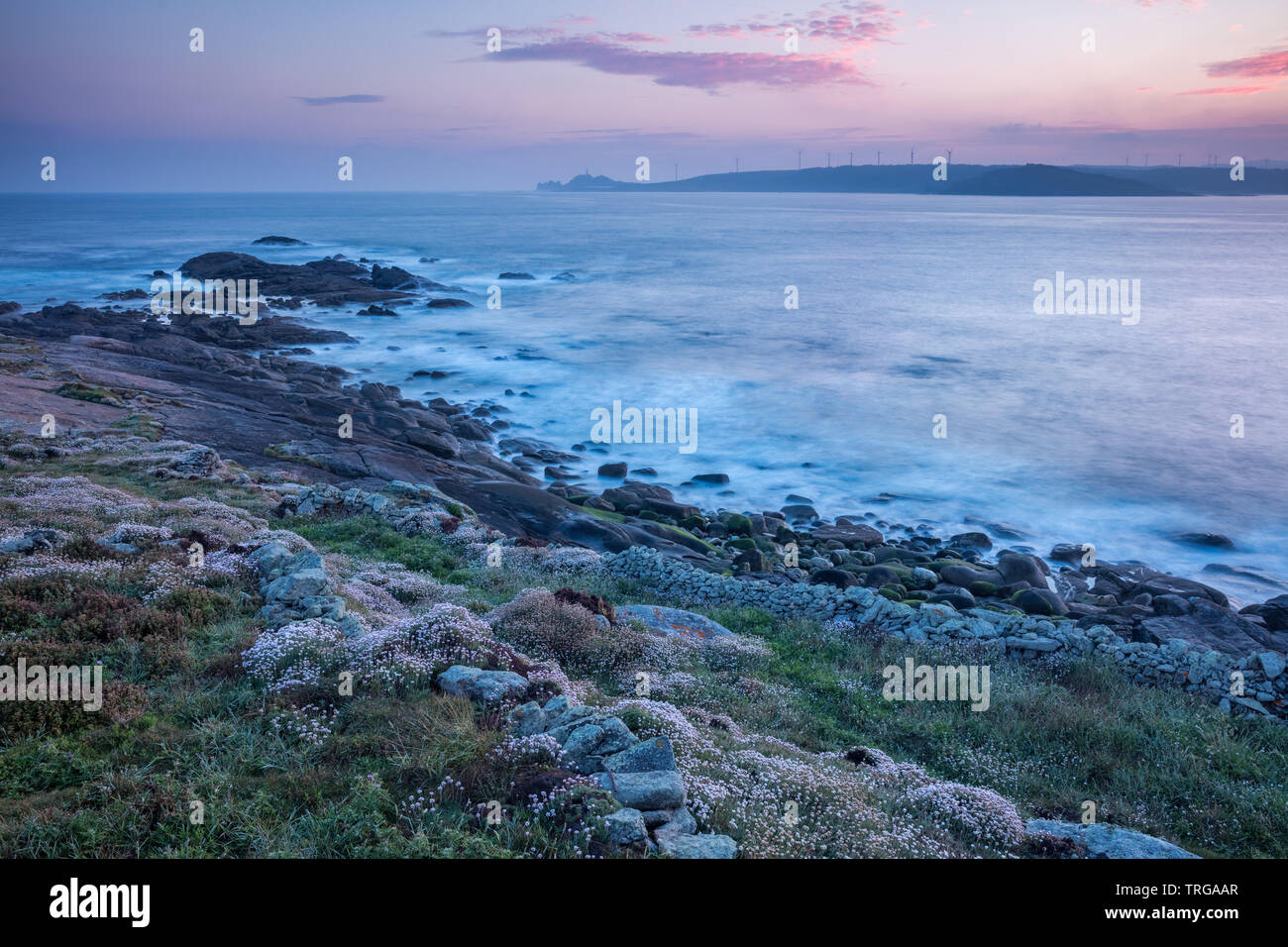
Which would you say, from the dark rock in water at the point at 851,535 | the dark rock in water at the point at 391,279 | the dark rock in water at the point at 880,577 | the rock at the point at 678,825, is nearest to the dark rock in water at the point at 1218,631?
the dark rock in water at the point at 880,577

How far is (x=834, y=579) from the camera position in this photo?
22531 millimetres

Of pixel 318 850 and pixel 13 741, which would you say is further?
pixel 13 741

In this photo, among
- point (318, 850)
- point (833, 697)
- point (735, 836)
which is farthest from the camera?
point (833, 697)

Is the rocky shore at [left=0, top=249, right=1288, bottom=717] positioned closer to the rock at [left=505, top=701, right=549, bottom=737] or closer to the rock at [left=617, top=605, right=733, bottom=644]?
the rock at [left=617, top=605, right=733, bottom=644]

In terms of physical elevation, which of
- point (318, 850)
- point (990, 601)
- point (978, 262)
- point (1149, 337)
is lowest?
point (990, 601)

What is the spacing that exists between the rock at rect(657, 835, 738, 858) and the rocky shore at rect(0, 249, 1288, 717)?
37.5 ft

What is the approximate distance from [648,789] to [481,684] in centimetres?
287

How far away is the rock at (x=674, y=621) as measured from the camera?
1550 centimetres

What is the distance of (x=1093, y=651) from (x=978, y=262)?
4010 inches

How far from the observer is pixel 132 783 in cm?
626

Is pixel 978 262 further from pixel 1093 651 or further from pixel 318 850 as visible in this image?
pixel 318 850

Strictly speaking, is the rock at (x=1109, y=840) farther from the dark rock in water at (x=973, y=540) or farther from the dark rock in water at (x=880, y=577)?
the dark rock in water at (x=973, y=540)

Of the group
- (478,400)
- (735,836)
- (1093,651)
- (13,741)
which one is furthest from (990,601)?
(478,400)

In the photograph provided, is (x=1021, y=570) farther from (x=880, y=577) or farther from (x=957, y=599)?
(x=880, y=577)
